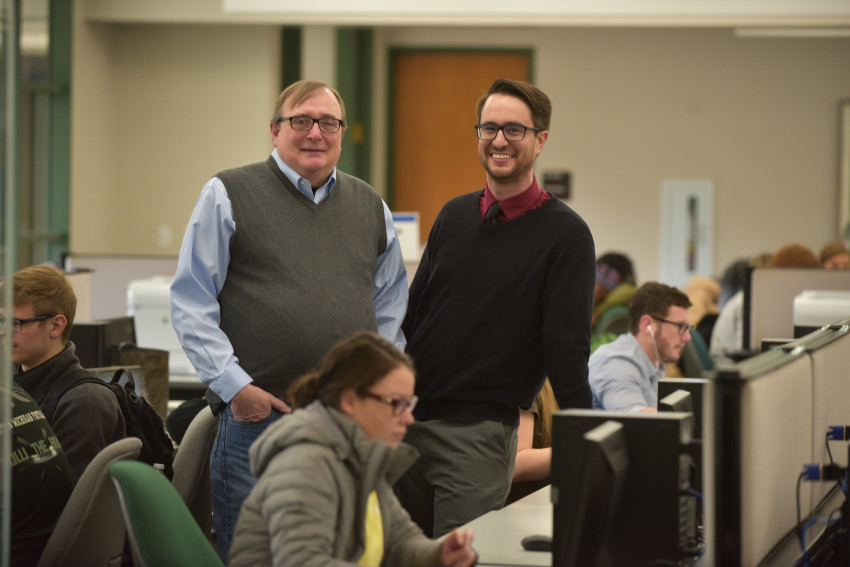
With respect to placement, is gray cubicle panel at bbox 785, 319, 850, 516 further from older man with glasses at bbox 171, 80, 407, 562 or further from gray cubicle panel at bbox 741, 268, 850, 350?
gray cubicle panel at bbox 741, 268, 850, 350

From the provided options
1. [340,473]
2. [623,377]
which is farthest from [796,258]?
[340,473]

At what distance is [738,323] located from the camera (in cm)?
601

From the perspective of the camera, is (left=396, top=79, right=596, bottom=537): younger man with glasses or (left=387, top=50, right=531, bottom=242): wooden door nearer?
(left=396, top=79, right=596, bottom=537): younger man with glasses

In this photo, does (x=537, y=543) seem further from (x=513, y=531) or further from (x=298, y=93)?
(x=298, y=93)

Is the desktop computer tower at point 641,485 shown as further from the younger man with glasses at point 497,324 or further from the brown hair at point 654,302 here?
the brown hair at point 654,302

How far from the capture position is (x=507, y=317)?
7.39ft

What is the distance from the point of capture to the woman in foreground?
156 cm

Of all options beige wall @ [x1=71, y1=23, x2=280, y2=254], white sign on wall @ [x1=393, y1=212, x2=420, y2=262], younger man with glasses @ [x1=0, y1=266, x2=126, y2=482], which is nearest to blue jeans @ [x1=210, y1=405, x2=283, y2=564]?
younger man with glasses @ [x1=0, y1=266, x2=126, y2=482]

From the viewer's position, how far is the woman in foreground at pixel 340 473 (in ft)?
5.12

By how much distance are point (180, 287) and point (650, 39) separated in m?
7.23

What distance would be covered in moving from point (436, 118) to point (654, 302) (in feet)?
18.5

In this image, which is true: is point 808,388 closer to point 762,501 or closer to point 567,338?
point 762,501

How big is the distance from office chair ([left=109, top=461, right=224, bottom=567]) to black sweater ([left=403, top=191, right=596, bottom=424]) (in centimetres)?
66

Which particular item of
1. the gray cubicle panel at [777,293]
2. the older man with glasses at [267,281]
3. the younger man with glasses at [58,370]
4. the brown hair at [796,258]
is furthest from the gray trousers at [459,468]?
the brown hair at [796,258]
